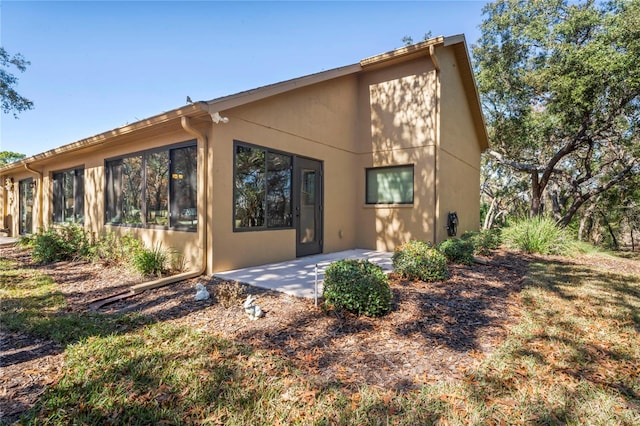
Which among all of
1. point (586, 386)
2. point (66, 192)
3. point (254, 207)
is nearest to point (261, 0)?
point (254, 207)

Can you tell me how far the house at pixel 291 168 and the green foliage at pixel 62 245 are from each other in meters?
0.46

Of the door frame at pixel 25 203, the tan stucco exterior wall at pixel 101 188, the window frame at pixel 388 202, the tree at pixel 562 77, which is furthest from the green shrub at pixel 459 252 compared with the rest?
the door frame at pixel 25 203

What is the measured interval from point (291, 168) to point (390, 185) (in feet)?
10.2

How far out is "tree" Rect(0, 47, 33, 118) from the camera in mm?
11461

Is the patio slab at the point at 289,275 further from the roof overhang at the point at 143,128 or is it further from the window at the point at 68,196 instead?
the window at the point at 68,196

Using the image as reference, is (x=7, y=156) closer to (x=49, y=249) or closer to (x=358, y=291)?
(x=49, y=249)

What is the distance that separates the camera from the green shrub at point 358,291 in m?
3.72

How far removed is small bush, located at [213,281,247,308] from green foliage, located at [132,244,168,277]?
164 centimetres

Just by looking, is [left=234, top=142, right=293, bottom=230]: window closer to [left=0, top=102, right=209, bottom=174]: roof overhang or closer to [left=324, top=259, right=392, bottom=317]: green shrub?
[left=0, top=102, right=209, bottom=174]: roof overhang

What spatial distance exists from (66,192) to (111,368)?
965 cm

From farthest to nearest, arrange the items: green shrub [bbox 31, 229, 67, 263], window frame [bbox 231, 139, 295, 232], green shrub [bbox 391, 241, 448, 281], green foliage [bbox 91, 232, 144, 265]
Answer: green shrub [bbox 31, 229, 67, 263] → green foliage [bbox 91, 232, 144, 265] → window frame [bbox 231, 139, 295, 232] → green shrub [bbox 391, 241, 448, 281]

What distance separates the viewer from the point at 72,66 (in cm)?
901

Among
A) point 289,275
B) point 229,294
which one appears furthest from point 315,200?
point 229,294

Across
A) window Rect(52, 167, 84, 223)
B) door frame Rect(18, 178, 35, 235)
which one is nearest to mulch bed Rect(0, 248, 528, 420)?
window Rect(52, 167, 84, 223)
